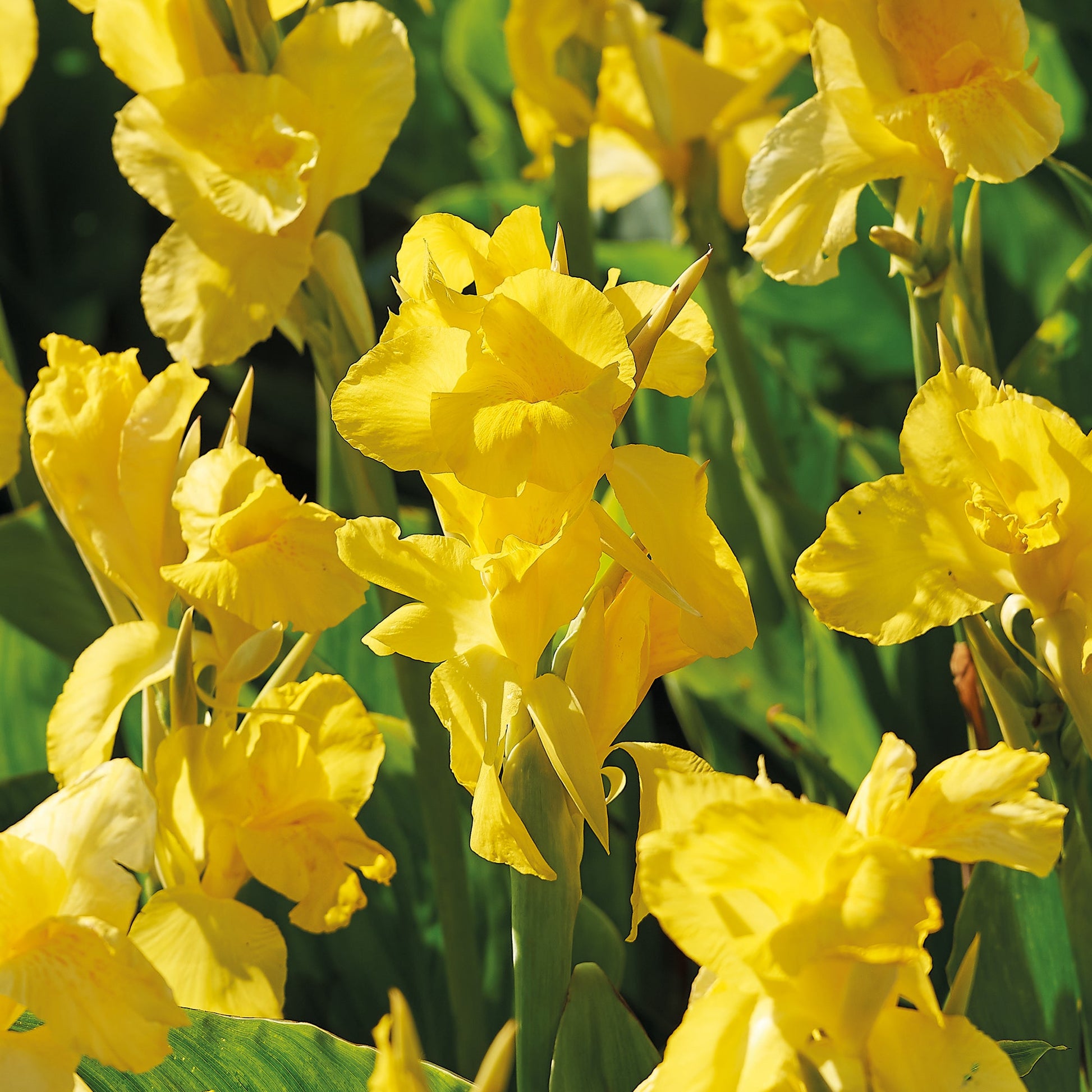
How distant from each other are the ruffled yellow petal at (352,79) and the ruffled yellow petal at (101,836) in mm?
273

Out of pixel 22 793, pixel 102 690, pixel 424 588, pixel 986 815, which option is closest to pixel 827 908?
pixel 986 815

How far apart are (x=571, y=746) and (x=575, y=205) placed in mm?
469

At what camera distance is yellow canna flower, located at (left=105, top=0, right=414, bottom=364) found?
19.9 inches

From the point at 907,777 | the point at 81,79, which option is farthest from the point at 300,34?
the point at 81,79

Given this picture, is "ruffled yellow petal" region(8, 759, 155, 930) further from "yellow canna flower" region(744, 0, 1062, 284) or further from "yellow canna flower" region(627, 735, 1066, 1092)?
"yellow canna flower" region(744, 0, 1062, 284)

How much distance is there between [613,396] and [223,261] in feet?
0.84

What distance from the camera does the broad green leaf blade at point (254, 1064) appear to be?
1.30 ft

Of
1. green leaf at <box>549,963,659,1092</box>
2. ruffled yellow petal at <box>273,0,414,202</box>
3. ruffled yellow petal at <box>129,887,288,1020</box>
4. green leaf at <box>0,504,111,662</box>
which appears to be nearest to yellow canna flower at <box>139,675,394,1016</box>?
ruffled yellow petal at <box>129,887,288,1020</box>

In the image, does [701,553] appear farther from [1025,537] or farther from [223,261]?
[223,261]

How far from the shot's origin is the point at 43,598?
0.74 m

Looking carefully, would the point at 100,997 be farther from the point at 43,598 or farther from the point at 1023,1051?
the point at 43,598

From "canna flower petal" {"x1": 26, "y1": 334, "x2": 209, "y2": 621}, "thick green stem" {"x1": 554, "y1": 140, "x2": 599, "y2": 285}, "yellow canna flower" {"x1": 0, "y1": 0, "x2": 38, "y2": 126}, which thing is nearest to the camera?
"canna flower petal" {"x1": 26, "y1": 334, "x2": 209, "y2": 621}

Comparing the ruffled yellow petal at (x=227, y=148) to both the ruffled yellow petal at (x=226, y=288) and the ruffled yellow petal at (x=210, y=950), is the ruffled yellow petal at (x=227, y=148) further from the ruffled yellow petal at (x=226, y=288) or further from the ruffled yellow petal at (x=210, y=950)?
the ruffled yellow petal at (x=210, y=950)

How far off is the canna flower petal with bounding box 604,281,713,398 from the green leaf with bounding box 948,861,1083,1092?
0.83 feet
